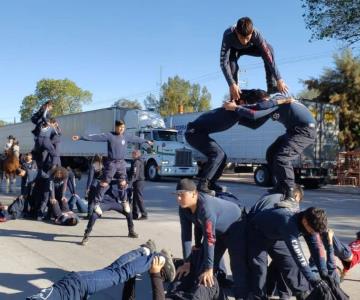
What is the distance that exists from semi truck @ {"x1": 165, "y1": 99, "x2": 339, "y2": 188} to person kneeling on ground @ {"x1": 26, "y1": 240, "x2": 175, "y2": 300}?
725 inches

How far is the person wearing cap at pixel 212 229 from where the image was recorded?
4.94 metres

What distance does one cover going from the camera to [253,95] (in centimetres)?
576

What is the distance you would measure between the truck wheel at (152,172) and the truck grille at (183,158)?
3.74 feet

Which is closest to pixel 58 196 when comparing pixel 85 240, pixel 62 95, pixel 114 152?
pixel 114 152

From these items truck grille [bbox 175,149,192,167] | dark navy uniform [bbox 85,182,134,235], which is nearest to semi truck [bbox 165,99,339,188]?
truck grille [bbox 175,149,192,167]

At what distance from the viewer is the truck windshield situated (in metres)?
25.5

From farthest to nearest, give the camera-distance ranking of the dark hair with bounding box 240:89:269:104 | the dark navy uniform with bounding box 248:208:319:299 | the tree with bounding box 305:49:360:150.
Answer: the tree with bounding box 305:49:360:150 → the dark hair with bounding box 240:89:269:104 → the dark navy uniform with bounding box 248:208:319:299

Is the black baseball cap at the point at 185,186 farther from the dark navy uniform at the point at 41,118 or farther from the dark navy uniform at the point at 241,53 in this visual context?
the dark navy uniform at the point at 41,118

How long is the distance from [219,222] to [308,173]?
62.2 feet

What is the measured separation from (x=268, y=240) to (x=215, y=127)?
156 cm

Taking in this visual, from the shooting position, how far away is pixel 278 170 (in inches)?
221

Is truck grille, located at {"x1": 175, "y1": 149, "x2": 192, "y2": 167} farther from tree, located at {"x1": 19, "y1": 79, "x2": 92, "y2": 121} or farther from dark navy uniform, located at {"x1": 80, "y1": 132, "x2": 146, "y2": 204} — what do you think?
tree, located at {"x1": 19, "y1": 79, "x2": 92, "y2": 121}

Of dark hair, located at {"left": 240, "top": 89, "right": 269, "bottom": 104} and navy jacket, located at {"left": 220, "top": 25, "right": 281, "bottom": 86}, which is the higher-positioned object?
navy jacket, located at {"left": 220, "top": 25, "right": 281, "bottom": 86}

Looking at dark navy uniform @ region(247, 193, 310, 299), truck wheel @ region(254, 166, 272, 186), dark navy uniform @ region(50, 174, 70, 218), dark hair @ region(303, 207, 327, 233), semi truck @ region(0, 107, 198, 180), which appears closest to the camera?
dark hair @ region(303, 207, 327, 233)
